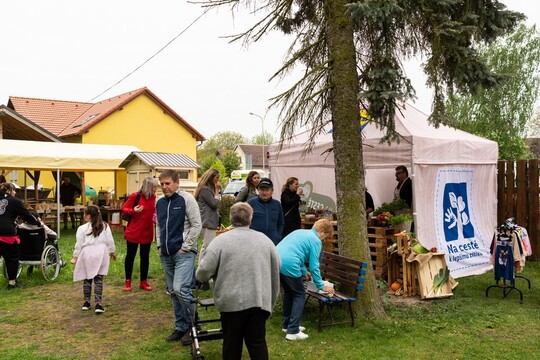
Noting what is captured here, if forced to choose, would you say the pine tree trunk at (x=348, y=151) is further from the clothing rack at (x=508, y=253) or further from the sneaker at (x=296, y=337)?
the clothing rack at (x=508, y=253)

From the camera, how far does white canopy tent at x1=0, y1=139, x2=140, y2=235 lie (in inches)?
553

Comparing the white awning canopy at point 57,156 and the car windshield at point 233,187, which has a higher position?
the white awning canopy at point 57,156

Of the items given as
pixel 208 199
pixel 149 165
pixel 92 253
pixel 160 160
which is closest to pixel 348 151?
pixel 208 199

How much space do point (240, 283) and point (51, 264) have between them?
258 inches

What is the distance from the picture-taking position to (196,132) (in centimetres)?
3447

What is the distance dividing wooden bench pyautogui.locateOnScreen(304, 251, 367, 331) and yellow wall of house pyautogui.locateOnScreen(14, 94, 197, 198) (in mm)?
24997

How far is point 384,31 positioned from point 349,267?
3100 millimetres

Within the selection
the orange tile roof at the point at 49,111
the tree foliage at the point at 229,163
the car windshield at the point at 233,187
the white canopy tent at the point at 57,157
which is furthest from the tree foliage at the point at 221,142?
the white canopy tent at the point at 57,157

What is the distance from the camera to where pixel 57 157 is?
14.7 meters

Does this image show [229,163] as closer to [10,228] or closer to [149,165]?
[149,165]

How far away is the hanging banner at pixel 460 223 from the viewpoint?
876cm

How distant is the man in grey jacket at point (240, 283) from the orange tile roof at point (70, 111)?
27935 millimetres

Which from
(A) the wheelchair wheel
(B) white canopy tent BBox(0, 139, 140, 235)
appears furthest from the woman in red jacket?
(B) white canopy tent BBox(0, 139, 140, 235)

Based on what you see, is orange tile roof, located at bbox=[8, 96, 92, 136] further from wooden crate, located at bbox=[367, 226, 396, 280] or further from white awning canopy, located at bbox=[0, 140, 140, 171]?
wooden crate, located at bbox=[367, 226, 396, 280]
